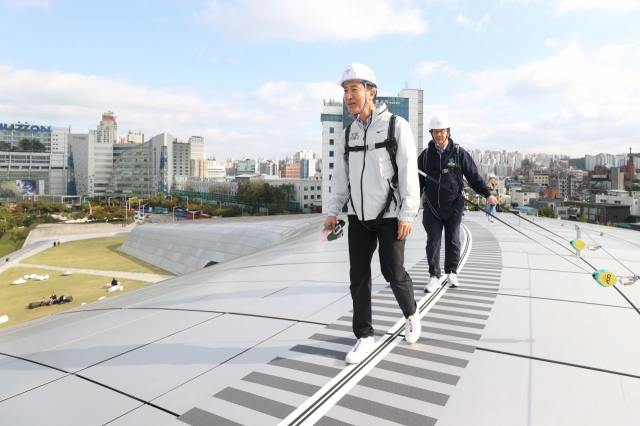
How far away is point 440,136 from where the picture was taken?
4750mm

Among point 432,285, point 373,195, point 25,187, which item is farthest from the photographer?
point 25,187

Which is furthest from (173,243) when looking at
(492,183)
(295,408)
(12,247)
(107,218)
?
(107,218)

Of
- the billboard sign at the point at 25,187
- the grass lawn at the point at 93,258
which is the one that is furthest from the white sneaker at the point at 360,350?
the billboard sign at the point at 25,187

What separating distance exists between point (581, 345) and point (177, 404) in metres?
2.90

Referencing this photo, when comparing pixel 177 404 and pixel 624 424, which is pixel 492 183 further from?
pixel 177 404

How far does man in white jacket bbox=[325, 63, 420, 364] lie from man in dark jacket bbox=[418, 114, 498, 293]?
1948 millimetres

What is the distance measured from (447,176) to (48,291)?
74.7ft

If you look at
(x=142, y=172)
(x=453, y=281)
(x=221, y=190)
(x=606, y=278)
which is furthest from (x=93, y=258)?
(x=142, y=172)

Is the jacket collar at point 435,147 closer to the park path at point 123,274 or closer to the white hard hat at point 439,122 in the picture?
the white hard hat at point 439,122

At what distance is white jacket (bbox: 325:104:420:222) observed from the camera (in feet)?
9.24

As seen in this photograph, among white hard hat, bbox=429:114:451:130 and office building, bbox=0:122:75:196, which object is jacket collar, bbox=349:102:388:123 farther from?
office building, bbox=0:122:75:196

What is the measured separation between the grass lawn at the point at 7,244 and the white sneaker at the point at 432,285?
1995 inches

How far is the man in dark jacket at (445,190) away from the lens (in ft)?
15.6

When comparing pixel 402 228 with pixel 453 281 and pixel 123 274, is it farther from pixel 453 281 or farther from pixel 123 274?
pixel 123 274
